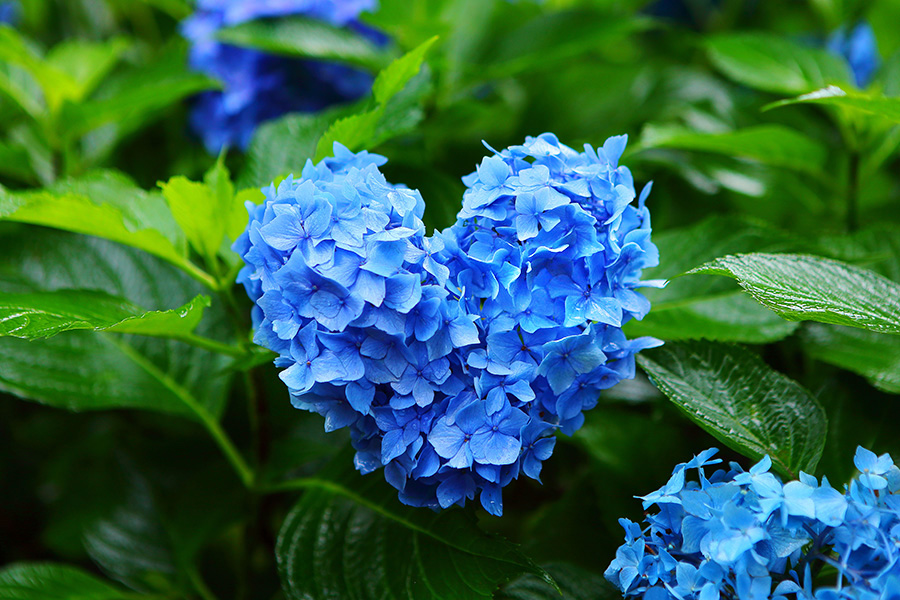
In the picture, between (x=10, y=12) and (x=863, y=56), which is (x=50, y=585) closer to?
(x=10, y=12)

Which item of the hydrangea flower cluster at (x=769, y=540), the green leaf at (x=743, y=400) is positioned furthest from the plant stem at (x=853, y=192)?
the hydrangea flower cluster at (x=769, y=540)

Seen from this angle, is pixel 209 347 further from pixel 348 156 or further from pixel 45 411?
pixel 45 411

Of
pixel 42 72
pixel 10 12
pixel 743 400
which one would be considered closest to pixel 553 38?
pixel 743 400

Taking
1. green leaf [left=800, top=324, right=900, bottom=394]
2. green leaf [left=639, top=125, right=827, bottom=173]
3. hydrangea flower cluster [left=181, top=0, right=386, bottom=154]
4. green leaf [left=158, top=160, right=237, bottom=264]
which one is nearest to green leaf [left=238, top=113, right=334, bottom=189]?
green leaf [left=158, top=160, right=237, bottom=264]

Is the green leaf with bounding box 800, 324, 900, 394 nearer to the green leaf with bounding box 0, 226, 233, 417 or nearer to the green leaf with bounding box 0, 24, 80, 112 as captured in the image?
Answer: the green leaf with bounding box 0, 226, 233, 417

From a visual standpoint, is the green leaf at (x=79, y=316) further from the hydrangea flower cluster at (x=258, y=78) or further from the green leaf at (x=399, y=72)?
the hydrangea flower cluster at (x=258, y=78)

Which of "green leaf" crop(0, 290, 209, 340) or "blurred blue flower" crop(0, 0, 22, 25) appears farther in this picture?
"blurred blue flower" crop(0, 0, 22, 25)
